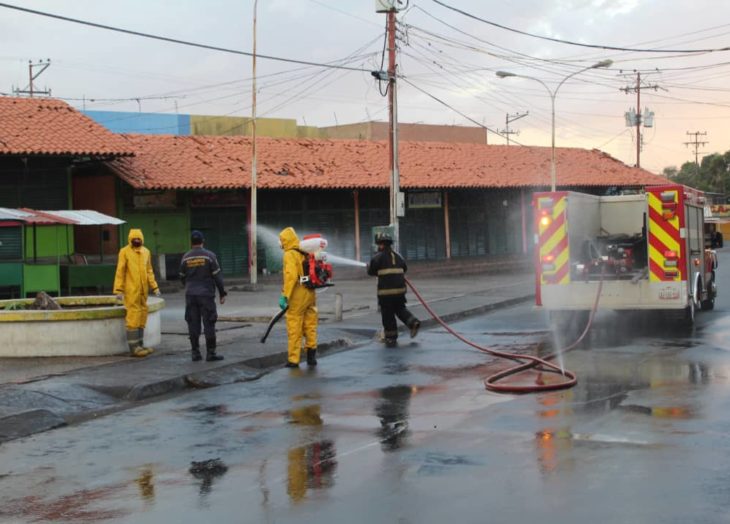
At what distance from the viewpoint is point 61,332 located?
13188 mm

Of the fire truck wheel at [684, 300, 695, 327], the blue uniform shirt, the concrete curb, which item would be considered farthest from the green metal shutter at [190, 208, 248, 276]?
the concrete curb

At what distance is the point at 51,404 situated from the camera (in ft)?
33.2

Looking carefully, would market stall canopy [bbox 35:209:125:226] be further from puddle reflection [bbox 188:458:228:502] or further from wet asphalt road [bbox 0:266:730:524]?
puddle reflection [bbox 188:458:228:502]

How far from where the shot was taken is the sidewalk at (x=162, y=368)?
32.9 ft

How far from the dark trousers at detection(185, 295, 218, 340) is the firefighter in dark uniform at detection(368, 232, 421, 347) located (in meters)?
3.27

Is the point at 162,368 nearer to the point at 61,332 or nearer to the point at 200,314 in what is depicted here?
the point at 200,314

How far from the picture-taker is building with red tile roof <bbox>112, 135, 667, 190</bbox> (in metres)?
31.7

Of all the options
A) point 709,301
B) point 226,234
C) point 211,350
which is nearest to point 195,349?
point 211,350

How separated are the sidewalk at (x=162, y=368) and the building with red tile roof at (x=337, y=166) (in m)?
10.4

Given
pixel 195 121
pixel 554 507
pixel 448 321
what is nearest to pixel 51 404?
pixel 554 507

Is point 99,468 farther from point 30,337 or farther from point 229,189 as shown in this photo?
point 229,189

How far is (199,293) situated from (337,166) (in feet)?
80.2

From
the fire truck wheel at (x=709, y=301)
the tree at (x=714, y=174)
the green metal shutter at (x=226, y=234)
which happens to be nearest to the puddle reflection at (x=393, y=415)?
the fire truck wheel at (x=709, y=301)

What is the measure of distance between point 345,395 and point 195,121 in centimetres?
4269
